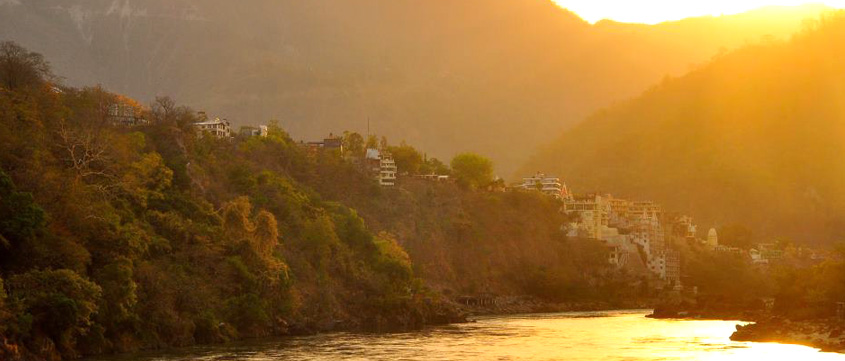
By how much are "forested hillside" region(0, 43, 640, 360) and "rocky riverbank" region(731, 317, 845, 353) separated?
32.2m

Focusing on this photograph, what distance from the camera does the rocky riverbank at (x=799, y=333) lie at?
256ft

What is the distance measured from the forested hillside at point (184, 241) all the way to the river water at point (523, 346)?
4444mm

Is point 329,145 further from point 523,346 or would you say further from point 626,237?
point 523,346

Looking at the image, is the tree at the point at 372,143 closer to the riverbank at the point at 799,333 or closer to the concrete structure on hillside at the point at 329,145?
the concrete structure on hillside at the point at 329,145

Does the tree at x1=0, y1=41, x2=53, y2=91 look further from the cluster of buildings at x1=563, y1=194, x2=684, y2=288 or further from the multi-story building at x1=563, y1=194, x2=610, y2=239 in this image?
the multi-story building at x1=563, y1=194, x2=610, y2=239

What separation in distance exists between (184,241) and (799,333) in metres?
44.5

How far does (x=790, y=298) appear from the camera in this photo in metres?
96.1

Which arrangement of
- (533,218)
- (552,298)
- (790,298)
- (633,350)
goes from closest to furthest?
(633,350) < (790,298) < (552,298) < (533,218)

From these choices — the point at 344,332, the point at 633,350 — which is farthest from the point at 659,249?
the point at 633,350

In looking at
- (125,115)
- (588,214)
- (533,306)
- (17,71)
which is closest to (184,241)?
(17,71)

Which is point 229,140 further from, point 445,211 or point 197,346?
point 197,346

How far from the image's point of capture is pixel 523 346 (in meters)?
83.1

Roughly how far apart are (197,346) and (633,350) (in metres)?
28.6

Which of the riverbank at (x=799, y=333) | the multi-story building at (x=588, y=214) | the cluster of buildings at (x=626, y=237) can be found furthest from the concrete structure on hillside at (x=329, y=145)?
the riverbank at (x=799, y=333)
